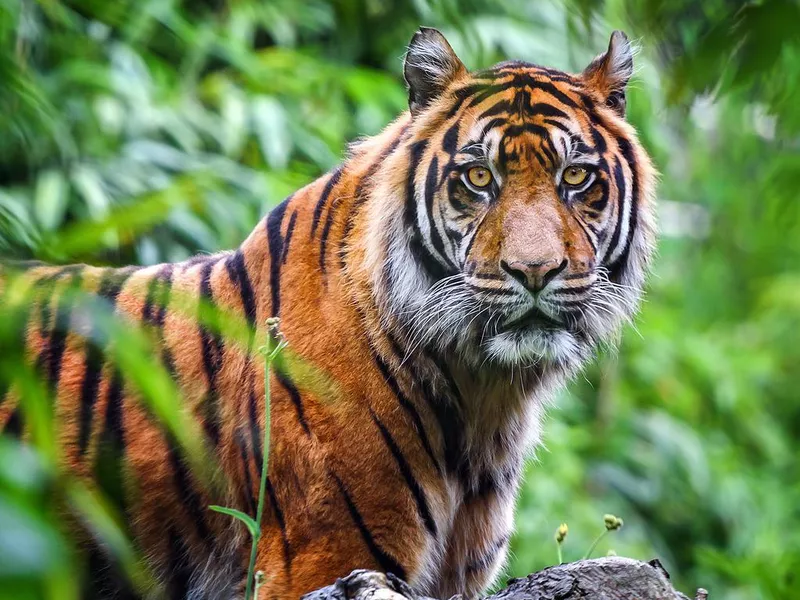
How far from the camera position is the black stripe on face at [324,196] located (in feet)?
9.32

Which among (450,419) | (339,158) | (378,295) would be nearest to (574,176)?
(378,295)

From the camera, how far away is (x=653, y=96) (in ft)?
22.9

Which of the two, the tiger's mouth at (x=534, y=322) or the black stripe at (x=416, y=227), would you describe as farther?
the black stripe at (x=416, y=227)

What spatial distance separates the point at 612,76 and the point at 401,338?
3.02ft

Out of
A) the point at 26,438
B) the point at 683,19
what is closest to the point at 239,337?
the point at 683,19

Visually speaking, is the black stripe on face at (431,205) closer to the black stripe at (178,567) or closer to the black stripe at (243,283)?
the black stripe at (243,283)

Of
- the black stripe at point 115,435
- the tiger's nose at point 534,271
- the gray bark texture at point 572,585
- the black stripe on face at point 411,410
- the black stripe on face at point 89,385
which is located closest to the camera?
the gray bark texture at point 572,585

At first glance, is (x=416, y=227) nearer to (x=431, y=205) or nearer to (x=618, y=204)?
(x=431, y=205)

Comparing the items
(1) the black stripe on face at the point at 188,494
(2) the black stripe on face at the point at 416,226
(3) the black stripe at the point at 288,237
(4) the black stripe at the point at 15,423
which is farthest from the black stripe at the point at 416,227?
(4) the black stripe at the point at 15,423

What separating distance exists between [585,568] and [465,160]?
1173mm

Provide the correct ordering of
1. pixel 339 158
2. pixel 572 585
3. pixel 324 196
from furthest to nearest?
pixel 339 158 → pixel 324 196 → pixel 572 585

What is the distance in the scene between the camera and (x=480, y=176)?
254cm

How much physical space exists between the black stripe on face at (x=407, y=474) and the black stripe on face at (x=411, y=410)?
0.25ft

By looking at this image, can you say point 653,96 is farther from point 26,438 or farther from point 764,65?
point 764,65
